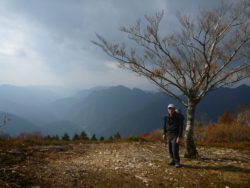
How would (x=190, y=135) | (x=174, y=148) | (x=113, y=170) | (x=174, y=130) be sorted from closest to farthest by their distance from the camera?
(x=113, y=170) < (x=174, y=148) < (x=174, y=130) < (x=190, y=135)

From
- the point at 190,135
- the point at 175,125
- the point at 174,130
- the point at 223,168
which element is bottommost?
the point at 223,168

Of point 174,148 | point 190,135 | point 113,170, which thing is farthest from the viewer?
point 190,135

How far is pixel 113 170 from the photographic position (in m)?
13.2

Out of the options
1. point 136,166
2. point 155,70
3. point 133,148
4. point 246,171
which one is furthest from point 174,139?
point 133,148

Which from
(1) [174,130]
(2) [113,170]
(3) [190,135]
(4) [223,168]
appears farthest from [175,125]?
(2) [113,170]

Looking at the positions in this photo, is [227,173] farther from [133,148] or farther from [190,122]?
[133,148]

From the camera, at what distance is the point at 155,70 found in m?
17.4

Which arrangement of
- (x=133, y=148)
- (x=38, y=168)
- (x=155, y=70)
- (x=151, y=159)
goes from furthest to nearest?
(x=133, y=148)
(x=155, y=70)
(x=151, y=159)
(x=38, y=168)

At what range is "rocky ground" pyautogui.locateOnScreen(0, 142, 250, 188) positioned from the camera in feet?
36.7

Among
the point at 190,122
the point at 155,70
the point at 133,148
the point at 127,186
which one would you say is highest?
the point at 155,70

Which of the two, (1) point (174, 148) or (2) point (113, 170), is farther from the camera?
(1) point (174, 148)

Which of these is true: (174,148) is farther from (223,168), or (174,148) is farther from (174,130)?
(223,168)

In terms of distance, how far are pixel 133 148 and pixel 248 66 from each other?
8477mm

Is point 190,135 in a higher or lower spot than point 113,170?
higher
